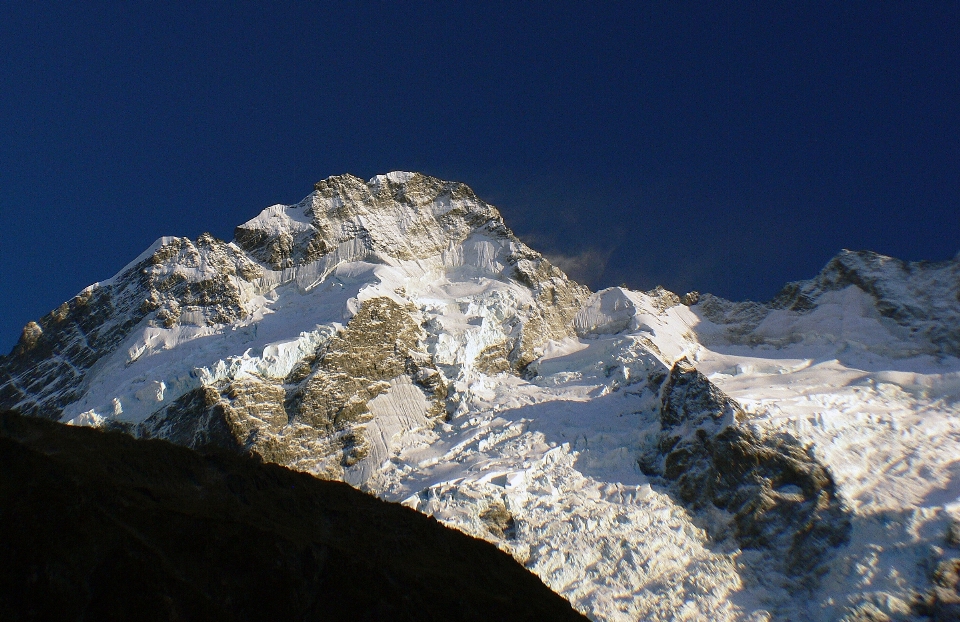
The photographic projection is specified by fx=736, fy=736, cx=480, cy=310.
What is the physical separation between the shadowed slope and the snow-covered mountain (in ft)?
112

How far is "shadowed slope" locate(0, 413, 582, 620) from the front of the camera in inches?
858

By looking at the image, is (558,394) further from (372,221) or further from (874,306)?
(874,306)

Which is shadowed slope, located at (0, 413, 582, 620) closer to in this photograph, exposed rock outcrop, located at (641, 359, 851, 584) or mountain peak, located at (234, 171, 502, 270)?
exposed rock outcrop, located at (641, 359, 851, 584)

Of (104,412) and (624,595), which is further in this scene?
(104,412)

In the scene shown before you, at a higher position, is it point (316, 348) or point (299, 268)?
point (299, 268)

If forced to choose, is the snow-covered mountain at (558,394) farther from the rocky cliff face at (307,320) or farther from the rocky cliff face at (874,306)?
the rocky cliff face at (874,306)

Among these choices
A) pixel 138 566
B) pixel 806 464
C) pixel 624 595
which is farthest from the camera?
pixel 806 464

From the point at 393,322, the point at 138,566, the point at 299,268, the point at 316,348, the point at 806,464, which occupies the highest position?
the point at 299,268

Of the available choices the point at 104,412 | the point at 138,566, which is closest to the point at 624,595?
the point at 138,566

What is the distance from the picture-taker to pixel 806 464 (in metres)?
78.9

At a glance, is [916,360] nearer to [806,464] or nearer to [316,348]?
[806,464]

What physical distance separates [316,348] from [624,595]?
53.3m

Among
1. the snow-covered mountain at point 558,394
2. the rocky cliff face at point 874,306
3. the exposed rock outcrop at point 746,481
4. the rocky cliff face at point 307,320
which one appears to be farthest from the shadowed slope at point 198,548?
the rocky cliff face at point 874,306

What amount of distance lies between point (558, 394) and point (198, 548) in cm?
8224
